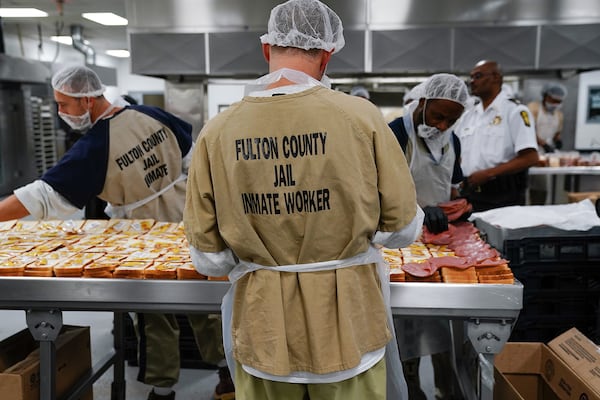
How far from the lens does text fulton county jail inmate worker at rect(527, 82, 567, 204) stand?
538cm

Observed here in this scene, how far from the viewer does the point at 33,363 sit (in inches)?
77.4

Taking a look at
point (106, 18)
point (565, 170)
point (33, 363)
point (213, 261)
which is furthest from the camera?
point (106, 18)

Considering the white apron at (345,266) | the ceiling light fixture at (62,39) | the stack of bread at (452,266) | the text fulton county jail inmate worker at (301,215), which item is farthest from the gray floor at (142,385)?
the ceiling light fixture at (62,39)

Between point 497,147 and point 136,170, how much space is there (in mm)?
2400

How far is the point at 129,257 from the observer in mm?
1933

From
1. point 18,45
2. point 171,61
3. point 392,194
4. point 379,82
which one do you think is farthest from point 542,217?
point 18,45

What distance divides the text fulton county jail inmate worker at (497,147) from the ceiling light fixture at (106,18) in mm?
6232

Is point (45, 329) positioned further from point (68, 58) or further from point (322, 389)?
point (68, 58)

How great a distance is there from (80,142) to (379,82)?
4.15 meters

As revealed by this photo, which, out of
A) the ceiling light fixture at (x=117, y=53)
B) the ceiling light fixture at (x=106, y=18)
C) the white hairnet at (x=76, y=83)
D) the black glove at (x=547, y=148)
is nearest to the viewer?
the white hairnet at (x=76, y=83)

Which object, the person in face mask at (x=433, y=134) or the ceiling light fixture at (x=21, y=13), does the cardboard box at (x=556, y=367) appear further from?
the ceiling light fixture at (x=21, y=13)

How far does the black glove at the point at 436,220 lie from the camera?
2.08m

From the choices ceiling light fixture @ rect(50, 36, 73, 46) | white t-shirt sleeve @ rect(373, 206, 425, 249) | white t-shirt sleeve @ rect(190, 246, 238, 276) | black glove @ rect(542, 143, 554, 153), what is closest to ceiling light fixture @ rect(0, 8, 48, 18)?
ceiling light fixture @ rect(50, 36, 73, 46)

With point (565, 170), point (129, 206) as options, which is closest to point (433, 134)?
point (129, 206)
